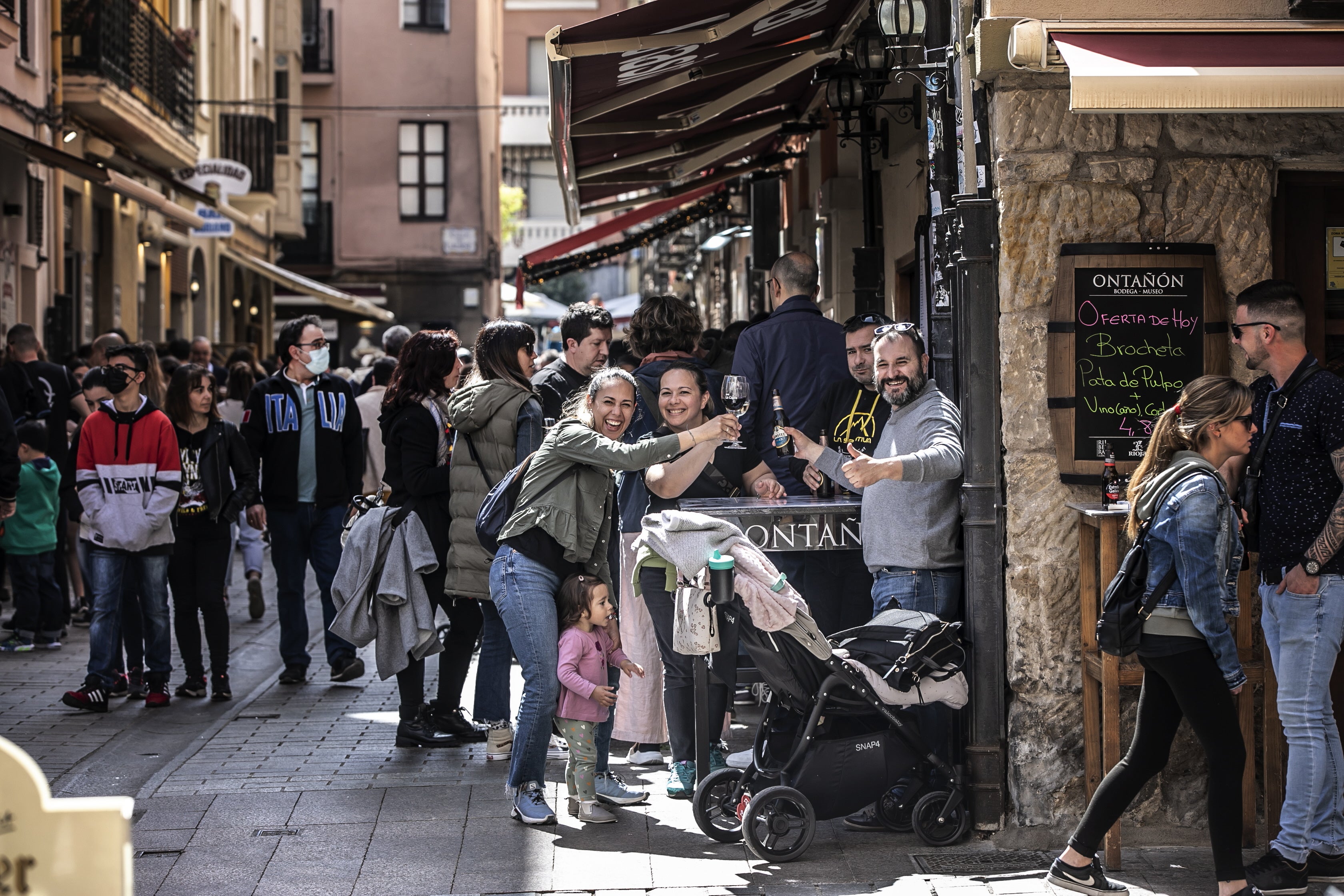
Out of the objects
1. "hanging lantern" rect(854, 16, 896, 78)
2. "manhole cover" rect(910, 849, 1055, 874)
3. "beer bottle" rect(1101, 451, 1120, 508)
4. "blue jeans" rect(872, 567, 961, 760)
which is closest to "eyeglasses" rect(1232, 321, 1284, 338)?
"beer bottle" rect(1101, 451, 1120, 508)

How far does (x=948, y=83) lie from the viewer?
6039 mm

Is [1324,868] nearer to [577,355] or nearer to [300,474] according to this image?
[577,355]

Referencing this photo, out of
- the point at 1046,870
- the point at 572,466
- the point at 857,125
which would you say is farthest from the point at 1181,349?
the point at 857,125

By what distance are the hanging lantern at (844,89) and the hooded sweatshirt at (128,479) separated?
4.61 metres

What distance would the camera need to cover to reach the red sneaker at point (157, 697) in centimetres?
852

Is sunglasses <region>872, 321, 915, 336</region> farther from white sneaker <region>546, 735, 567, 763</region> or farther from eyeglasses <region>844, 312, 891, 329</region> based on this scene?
white sneaker <region>546, 735, 567, 763</region>

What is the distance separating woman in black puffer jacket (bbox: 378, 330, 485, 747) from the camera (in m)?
7.50

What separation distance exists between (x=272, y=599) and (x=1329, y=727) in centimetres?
973

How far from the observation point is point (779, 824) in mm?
5520

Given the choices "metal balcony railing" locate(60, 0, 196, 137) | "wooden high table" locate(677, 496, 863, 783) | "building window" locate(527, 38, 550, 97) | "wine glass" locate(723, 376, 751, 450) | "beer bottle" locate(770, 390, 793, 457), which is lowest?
"wooden high table" locate(677, 496, 863, 783)

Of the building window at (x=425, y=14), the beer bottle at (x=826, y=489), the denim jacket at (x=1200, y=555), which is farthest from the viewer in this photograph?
the building window at (x=425, y=14)

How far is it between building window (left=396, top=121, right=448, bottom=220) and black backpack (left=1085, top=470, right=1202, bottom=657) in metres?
34.2

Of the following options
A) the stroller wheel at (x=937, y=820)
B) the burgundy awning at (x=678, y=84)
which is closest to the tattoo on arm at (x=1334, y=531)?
the stroller wheel at (x=937, y=820)

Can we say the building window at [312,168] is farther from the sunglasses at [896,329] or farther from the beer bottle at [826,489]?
the sunglasses at [896,329]
